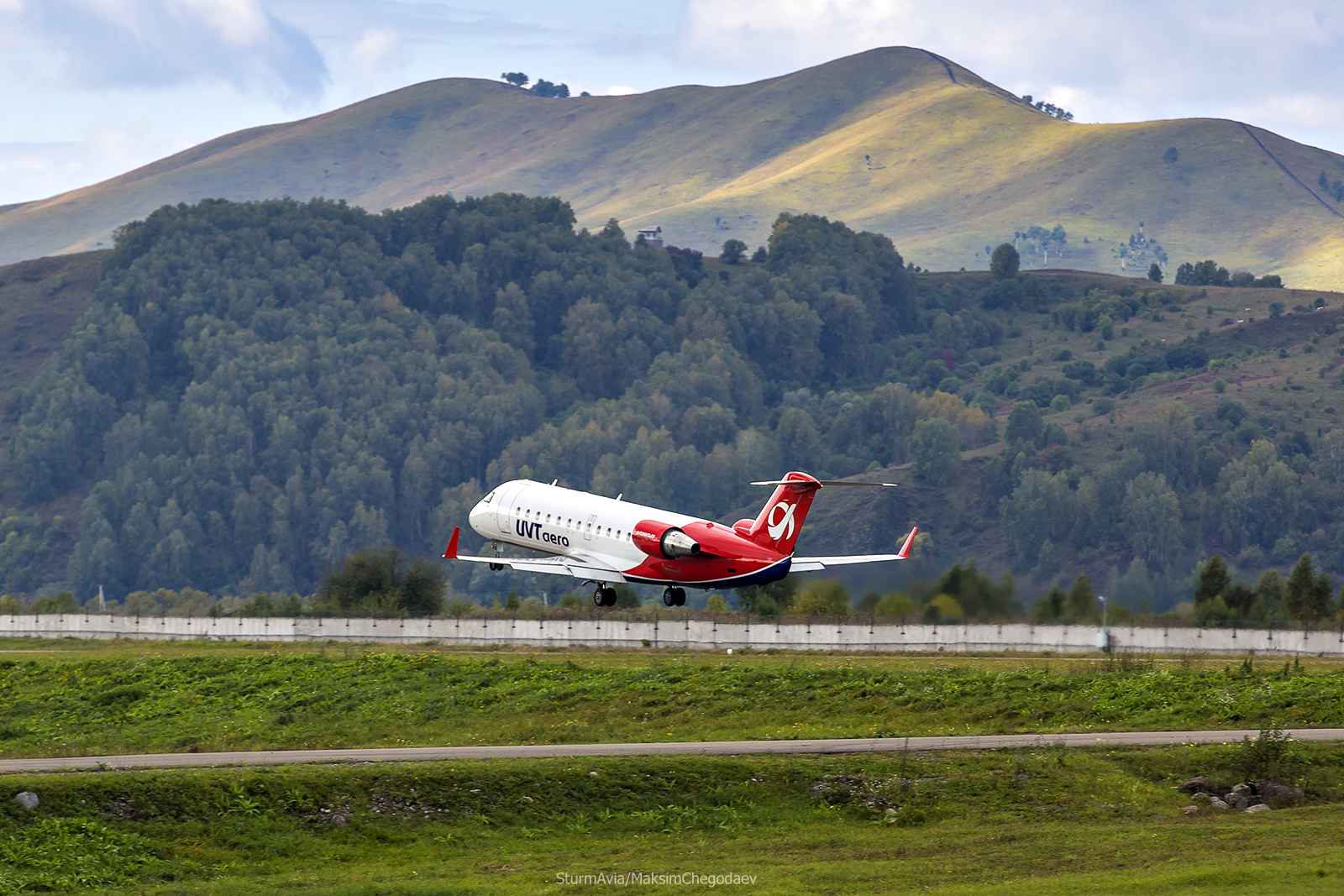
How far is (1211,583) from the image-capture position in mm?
100750

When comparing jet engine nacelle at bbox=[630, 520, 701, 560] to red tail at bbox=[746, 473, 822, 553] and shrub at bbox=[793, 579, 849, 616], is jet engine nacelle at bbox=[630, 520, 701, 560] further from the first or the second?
shrub at bbox=[793, 579, 849, 616]

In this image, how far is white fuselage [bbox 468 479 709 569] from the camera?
2798 inches

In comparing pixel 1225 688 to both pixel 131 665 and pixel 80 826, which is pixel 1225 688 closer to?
pixel 80 826

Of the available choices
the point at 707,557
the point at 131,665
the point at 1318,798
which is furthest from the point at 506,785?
the point at 131,665

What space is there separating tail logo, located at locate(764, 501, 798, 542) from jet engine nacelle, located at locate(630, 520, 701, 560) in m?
3.14

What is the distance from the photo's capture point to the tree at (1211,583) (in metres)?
97.9

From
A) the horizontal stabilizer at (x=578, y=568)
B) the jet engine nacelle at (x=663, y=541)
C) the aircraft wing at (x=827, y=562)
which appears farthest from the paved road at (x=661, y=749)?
the horizontal stabilizer at (x=578, y=568)

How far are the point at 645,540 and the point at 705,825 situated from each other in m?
28.7

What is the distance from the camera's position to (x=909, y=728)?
53.0 meters

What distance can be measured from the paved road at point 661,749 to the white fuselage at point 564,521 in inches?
779

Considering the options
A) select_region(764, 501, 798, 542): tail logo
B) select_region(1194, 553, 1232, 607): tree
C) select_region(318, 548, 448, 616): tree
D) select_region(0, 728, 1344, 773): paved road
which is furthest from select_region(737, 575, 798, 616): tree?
select_region(0, 728, 1344, 773): paved road

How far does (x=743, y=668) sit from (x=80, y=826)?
29676 millimetres

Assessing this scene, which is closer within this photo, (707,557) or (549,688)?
(549,688)

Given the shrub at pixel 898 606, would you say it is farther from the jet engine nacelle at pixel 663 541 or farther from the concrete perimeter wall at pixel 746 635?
the jet engine nacelle at pixel 663 541
